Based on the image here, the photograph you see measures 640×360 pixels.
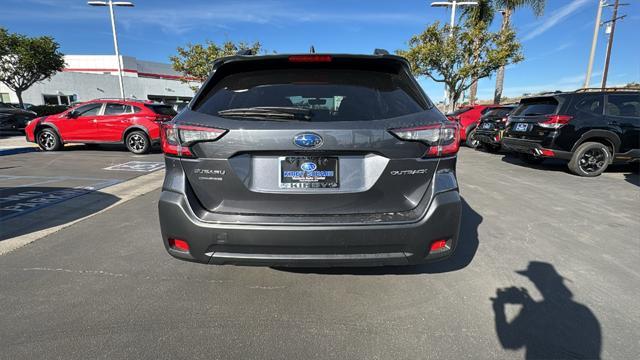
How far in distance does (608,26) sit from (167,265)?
102 ft

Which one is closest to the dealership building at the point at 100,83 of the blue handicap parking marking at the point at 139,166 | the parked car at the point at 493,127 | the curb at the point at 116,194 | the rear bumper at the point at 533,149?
the blue handicap parking marking at the point at 139,166

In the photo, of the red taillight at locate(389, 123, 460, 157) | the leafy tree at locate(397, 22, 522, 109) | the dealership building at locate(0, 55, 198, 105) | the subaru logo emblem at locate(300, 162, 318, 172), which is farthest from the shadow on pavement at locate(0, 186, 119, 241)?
the dealership building at locate(0, 55, 198, 105)

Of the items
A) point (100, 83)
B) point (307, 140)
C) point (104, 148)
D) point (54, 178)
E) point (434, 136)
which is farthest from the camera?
point (100, 83)

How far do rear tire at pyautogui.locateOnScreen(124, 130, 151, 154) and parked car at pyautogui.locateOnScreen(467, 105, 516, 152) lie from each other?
35.7 feet

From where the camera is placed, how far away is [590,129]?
704 cm

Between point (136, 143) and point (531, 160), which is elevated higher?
point (136, 143)

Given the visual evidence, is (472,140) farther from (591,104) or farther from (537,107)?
(591,104)

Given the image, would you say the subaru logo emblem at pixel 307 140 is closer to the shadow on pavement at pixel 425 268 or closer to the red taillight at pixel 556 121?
the shadow on pavement at pixel 425 268

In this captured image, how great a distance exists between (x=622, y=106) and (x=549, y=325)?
752 centimetres

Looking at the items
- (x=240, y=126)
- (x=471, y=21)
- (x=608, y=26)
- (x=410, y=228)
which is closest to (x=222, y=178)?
(x=240, y=126)

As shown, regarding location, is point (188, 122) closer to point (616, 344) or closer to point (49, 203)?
point (616, 344)

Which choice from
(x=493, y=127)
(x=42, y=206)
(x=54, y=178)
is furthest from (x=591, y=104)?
(x=54, y=178)

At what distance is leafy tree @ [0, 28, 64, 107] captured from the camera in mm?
22578

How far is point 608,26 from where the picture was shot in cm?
2267
